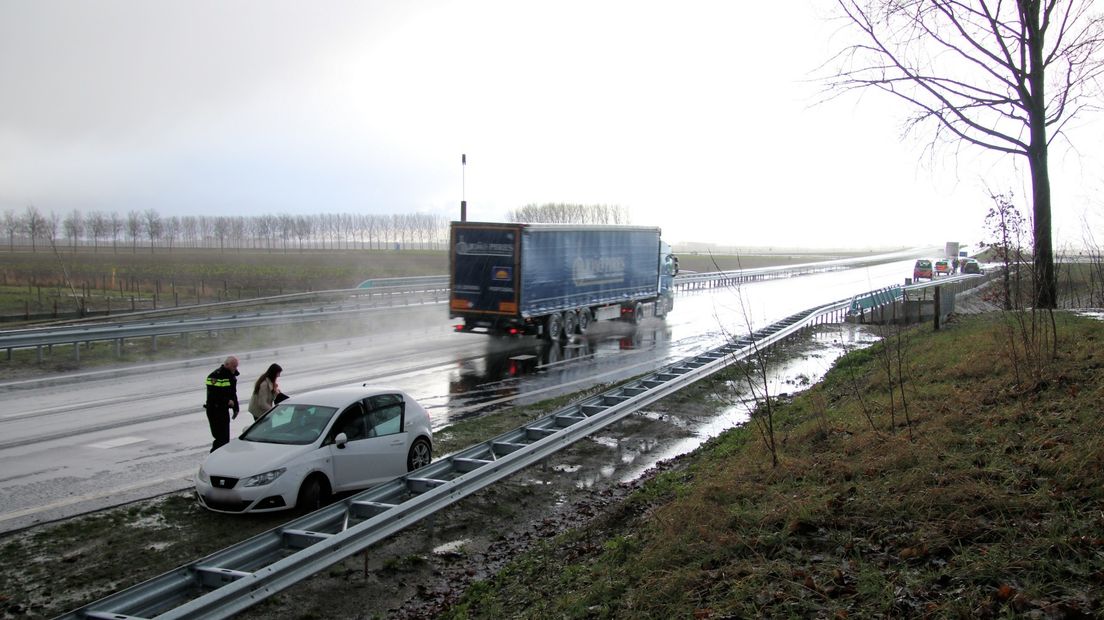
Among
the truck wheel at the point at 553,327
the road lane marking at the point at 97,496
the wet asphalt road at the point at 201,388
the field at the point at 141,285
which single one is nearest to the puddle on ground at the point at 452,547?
the wet asphalt road at the point at 201,388

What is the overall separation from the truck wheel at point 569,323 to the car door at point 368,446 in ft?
57.8

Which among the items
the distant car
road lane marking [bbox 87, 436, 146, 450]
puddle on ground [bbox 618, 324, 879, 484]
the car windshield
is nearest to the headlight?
the car windshield

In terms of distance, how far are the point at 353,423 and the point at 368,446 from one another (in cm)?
36

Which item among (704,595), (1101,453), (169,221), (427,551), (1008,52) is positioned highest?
(169,221)

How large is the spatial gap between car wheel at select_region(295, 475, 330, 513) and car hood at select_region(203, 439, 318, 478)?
329 millimetres

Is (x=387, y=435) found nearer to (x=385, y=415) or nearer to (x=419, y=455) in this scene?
(x=385, y=415)

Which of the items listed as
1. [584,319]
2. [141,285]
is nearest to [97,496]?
[584,319]

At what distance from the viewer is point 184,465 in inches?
462

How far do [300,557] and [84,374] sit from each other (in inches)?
657

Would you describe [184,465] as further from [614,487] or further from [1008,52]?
[1008,52]

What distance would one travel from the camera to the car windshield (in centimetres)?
988

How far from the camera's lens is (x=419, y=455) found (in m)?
11.1

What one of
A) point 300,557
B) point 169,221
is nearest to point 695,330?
point 300,557

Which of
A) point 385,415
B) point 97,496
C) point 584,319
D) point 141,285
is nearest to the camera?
point 97,496
